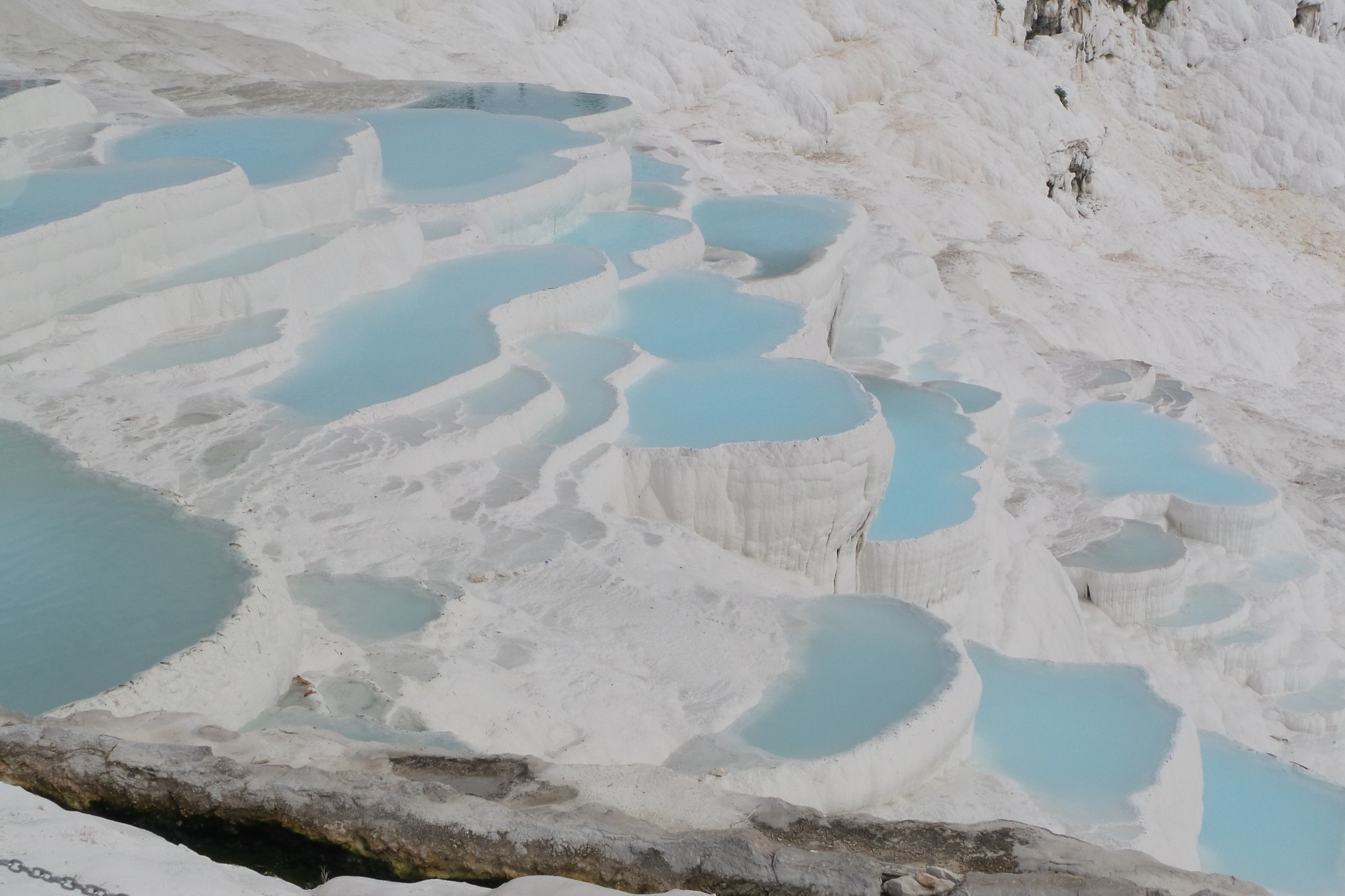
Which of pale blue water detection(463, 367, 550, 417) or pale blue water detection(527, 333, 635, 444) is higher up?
pale blue water detection(463, 367, 550, 417)

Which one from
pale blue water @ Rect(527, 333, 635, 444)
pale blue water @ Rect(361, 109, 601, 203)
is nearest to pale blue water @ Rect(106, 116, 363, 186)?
pale blue water @ Rect(361, 109, 601, 203)

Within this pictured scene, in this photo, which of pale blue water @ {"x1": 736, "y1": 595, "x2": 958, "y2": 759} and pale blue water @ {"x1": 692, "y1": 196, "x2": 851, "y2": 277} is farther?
pale blue water @ {"x1": 692, "y1": 196, "x2": 851, "y2": 277}

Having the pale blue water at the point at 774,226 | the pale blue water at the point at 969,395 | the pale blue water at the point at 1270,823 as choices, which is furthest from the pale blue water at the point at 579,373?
the pale blue water at the point at 1270,823

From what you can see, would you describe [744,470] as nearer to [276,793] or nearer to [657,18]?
[276,793]

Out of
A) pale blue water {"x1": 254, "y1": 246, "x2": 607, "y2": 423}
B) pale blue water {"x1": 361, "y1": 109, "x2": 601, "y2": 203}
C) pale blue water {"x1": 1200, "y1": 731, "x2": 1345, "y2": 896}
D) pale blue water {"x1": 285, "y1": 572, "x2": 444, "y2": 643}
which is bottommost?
pale blue water {"x1": 1200, "y1": 731, "x2": 1345, "y2": 896}

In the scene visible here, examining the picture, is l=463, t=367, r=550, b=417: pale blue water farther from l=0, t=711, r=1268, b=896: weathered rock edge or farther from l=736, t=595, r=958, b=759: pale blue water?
l=0, t=711, r=1268, b=896: weathered rock edge

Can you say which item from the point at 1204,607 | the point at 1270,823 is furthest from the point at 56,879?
the point at 1204,607

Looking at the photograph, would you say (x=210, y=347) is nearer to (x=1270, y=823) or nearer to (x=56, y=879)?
(x=56, y=879)

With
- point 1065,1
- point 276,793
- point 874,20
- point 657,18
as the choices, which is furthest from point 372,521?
point 1065,1
